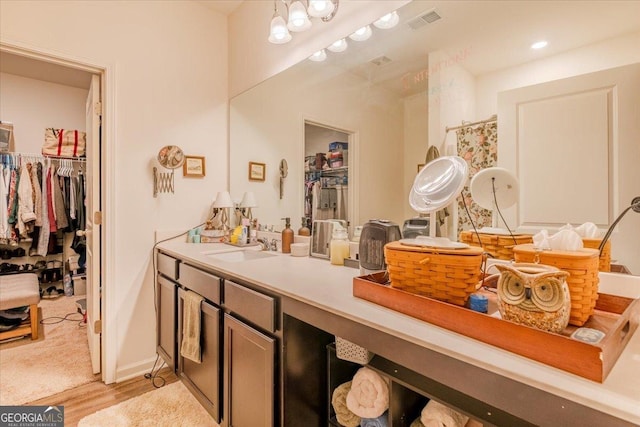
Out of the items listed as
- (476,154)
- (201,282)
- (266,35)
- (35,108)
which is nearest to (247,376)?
(201,282)

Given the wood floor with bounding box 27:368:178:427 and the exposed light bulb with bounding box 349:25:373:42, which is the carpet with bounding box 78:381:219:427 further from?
the exposed light bulb with bounding box 349:25:373:42

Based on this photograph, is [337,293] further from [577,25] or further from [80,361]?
[80,361]

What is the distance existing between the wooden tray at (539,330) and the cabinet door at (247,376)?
54 cm

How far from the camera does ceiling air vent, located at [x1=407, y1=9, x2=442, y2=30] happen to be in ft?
4.65

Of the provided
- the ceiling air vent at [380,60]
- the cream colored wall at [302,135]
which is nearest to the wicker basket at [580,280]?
the cream colored wall at [302,135]

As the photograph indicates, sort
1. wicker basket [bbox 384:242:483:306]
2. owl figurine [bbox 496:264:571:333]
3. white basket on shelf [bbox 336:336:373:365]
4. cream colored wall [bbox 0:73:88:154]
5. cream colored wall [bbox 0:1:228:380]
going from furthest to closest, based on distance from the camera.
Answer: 1. cream colored wall [bbox 0:73:88:154]
2. cream colored wall [bbox 0:1:228:380]
3. white basket on shelf [bbox 336:336:373:365]
4. wicker basket [bbox 384:242:483:306]
5. owl figurine [bbox 496:264:571:333]

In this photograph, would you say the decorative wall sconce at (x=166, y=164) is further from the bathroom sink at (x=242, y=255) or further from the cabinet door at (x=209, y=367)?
the cabinet door at (x=209, y=367)

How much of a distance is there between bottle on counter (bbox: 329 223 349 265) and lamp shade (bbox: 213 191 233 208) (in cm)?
118

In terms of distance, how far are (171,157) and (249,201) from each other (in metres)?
0.66

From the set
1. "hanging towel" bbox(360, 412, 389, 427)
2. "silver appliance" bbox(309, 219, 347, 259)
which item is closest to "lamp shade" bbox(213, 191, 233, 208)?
"silver appliance" bbox(309, 219, 347, 259)

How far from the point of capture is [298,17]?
6.07ft

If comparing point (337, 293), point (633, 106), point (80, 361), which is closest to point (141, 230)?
point (80, 361)

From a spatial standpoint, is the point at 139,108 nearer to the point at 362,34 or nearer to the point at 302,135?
the point at 302,135

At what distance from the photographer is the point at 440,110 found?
1420 mm
